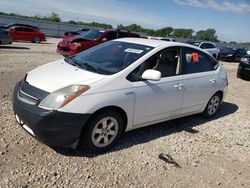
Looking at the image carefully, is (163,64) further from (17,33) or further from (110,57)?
(17,33)

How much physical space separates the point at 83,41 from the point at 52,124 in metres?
10.4

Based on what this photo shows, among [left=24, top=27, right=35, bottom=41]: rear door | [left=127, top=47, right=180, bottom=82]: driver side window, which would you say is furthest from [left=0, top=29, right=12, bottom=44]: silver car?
[left=127, top=47, right=180, bottom=82]: driver side window

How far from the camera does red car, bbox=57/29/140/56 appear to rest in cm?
1301

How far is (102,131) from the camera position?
4031 mm

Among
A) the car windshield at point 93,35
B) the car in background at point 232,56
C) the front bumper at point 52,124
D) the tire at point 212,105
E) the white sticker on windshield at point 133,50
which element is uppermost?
the white sticker on windshield at point 133,50

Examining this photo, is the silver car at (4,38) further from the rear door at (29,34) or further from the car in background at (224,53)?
the car in background at (224,53)

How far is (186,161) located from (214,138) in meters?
1.25

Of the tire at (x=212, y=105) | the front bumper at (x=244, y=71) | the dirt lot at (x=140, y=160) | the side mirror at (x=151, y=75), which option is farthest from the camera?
the front bumper at (x=244, y=71)

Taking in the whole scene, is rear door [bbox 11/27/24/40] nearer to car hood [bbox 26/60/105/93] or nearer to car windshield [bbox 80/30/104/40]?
car windshield [bbox 80/30/104/40]

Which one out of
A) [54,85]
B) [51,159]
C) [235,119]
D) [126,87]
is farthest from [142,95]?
[235,119]

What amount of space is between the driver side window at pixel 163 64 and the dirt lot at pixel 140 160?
1102mm

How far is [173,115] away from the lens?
5.14 metres

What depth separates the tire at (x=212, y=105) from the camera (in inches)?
242

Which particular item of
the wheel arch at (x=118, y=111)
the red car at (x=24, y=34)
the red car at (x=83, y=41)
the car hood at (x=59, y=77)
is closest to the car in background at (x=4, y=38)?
the red car at (x=83, y=41)
